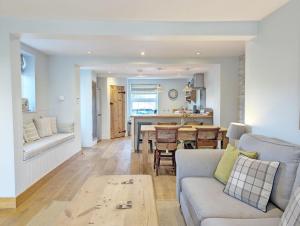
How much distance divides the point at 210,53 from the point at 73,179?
3854 mm

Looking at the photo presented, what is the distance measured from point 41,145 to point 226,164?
120 inches

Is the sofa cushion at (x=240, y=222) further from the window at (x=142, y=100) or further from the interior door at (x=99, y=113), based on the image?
the window at (x=142, y=100)

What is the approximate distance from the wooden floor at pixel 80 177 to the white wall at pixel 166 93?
4657mm

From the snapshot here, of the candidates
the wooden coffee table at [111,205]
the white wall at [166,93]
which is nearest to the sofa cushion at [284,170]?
the wooden coffee table at [111,205]

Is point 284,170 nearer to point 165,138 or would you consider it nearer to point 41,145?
point 165,138

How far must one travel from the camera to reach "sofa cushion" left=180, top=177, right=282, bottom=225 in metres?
2.13

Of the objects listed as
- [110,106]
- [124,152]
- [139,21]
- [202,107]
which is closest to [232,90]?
[202,107]

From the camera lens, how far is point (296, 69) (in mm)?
2736

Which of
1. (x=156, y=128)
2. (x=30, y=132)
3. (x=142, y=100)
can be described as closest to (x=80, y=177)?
(x=30, y=132)

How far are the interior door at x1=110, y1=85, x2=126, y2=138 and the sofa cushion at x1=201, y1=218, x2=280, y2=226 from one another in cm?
850

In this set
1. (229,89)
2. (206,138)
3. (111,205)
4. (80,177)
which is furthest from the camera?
(229,89)

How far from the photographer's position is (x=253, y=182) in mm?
2348

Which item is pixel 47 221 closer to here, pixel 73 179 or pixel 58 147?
pixel 73 179

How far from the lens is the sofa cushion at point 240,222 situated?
1937mm
